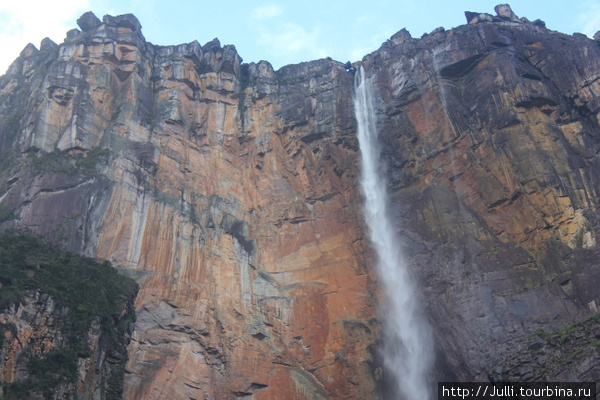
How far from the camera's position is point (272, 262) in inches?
1267

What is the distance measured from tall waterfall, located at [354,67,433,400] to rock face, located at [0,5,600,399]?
A: 727 millimetres

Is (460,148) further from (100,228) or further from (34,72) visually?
(34,72)

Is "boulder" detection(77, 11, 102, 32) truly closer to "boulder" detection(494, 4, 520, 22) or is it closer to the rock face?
the rock face

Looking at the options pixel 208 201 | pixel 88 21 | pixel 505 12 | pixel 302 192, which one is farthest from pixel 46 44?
pixel 505 12

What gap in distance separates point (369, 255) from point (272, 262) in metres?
5.67

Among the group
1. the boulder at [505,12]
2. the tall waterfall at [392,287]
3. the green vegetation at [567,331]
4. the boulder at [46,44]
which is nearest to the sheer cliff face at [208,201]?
the tall waterfall at [392,287]

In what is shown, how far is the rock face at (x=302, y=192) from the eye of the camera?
26281mm

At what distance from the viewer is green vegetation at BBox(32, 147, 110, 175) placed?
28672mm

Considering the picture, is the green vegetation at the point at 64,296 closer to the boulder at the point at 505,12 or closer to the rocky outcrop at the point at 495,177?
the rocky outcrop at the point at 495,177

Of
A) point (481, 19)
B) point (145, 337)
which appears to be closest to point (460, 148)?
point (481, 19)

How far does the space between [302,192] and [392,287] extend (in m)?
8.35

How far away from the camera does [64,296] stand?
21344 mm

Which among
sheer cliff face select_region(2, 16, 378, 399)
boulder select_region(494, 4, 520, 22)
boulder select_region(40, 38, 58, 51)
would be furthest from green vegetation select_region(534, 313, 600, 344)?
boulder select_region(40, 38, 58, 51)

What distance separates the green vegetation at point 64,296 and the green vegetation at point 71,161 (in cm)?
498
